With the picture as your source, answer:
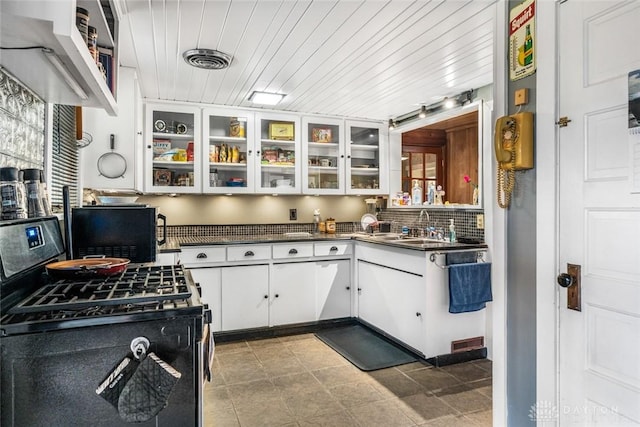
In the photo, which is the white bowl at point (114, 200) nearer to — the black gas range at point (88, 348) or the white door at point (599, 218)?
the black gas range at point (88, 348)

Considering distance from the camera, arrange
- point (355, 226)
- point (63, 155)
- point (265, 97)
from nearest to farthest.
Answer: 1. point (63, 155)
2. point (265, 97)
3. point (355, 226)

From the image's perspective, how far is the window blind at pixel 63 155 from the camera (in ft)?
6.59

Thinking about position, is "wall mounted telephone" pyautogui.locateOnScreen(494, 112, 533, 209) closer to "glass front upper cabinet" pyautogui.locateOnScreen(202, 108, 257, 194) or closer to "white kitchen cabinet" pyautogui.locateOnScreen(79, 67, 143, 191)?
"white kitchen cabinet" pyautogui.locateOnScreen(79, 67, 143, 191)

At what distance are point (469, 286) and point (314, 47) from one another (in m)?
2.05

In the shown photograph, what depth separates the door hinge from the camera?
1466mm

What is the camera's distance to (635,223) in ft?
4.11

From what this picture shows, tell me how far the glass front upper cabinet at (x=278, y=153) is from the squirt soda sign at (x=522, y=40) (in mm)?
2589

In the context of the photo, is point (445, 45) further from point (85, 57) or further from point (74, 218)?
point (74, 218)

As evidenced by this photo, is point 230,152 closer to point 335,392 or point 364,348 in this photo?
point 364,348

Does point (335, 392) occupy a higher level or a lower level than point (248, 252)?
lower

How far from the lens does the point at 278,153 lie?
405 cm

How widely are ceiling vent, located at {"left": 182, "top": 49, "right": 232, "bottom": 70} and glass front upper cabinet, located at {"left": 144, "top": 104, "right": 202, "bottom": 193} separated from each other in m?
1.11

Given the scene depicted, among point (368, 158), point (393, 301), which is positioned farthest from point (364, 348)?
point (368, 158)

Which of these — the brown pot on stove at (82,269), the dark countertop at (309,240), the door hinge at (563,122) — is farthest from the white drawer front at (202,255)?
the door hinge at (563,122)
